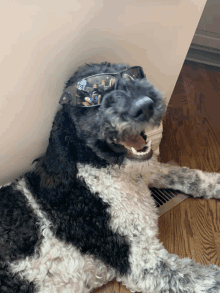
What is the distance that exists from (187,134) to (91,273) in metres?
1.36

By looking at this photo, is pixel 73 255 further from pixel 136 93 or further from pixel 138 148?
pixel 136 93

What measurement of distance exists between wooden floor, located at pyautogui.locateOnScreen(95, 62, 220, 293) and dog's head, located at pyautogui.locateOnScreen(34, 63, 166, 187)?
0.61 m

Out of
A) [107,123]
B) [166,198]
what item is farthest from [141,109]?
[166,198]

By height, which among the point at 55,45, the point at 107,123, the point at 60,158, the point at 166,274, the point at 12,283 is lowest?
the point at 12,283

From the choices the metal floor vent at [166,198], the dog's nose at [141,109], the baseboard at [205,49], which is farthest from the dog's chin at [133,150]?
the baseboard at [205,49]

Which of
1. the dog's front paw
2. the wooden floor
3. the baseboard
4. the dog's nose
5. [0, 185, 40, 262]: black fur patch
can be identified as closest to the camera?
the dog's nose

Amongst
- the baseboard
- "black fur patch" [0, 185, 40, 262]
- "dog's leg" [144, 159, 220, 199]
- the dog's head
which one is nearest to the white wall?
the dog's head

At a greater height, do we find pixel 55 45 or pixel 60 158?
pixel 55 45

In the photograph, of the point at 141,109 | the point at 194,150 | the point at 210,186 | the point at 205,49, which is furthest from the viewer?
the point at 205,49

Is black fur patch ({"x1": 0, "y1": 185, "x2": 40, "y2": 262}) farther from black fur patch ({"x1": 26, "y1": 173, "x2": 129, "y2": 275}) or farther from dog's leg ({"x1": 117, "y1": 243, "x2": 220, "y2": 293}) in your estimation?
dog's leg ({"x1": 117, "y1": 243, "x2": 220, "y2": 293})

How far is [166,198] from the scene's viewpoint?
59.0 inches

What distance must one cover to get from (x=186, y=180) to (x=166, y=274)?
63 cm

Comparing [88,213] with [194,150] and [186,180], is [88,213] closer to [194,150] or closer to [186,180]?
[186,180]

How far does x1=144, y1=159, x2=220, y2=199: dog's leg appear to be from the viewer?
57.2 inches
